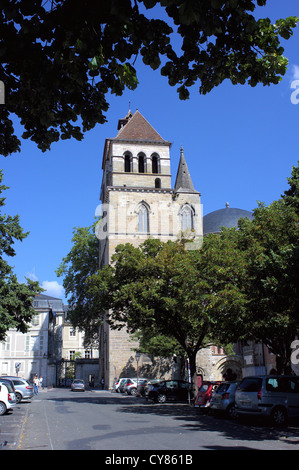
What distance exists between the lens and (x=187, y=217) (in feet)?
175

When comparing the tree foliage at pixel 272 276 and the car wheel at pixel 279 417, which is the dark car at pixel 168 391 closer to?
the tree foliage at pixel 272 276

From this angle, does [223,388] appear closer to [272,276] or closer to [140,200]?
[272,276]

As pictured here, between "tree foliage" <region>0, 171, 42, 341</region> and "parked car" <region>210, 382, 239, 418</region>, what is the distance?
Answer: 511 inches

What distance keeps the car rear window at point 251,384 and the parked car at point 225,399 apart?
5.61 feet

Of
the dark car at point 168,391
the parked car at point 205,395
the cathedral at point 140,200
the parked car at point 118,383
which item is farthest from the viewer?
the cathedral at point 140,200

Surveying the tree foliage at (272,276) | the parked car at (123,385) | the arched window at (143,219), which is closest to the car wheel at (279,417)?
the tree foliage at (272,276)

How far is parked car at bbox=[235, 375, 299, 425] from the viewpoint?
15.0 meters

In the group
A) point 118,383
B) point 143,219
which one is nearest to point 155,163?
point 143,219

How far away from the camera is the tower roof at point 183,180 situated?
55.0 metres

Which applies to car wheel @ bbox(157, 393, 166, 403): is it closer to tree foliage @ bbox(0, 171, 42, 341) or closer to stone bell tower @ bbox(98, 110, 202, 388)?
tree foliage @ bbox(0, 171, 42, 341)

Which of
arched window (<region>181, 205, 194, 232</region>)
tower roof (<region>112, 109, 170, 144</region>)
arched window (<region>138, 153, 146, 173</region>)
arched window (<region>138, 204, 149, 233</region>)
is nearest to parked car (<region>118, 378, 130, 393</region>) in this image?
arched window (<region>138, 204, 149, 233</region>)

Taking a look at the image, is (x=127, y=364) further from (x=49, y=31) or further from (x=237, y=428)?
(x=49, y=31)

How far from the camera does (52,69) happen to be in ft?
18.3

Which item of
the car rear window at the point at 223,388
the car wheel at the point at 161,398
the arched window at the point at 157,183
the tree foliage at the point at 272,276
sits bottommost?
the car wheel at the point at 161,398
